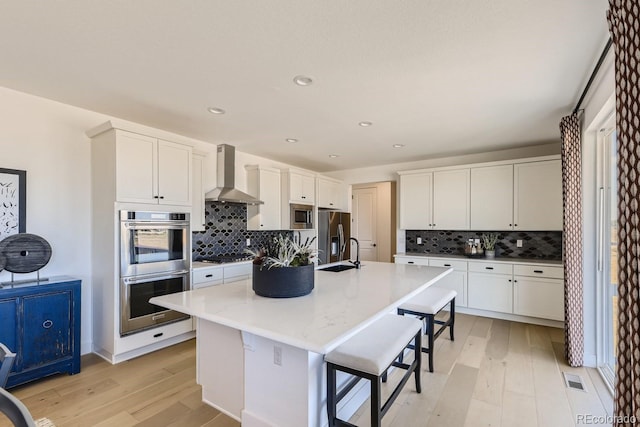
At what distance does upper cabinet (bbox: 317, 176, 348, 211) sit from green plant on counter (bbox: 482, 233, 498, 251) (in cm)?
261

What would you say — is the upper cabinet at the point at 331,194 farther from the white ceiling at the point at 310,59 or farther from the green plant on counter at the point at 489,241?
the green plant on counter at the point at 489,241

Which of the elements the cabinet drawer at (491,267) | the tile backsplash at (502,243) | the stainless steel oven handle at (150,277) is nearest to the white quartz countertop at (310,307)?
the stainless steel oven handle at (150,277)

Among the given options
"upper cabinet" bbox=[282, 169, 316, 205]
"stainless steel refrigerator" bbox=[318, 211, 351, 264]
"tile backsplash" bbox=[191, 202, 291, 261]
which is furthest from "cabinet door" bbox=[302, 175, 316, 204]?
"tile backsplash" bbox=[191, 202, 291, 261]

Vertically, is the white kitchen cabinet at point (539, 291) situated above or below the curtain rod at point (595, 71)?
below

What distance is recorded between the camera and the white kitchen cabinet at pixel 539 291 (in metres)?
3.78

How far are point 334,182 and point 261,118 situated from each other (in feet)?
9.73

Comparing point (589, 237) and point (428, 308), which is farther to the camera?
point (589, 237)

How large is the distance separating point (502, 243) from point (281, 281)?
162 inches

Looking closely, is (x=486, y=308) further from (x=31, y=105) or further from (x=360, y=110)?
(x=31, y=105)

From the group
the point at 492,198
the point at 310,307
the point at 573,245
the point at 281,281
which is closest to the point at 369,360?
the point at 310,307

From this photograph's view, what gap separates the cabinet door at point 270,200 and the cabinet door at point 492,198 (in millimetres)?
3033

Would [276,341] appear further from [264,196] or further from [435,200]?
[435,200]

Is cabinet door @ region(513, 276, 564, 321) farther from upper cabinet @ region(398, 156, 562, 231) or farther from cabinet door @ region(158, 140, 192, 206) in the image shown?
cabinet door @ region(158, 140, 192, 206)

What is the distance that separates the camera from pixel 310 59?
208cm
